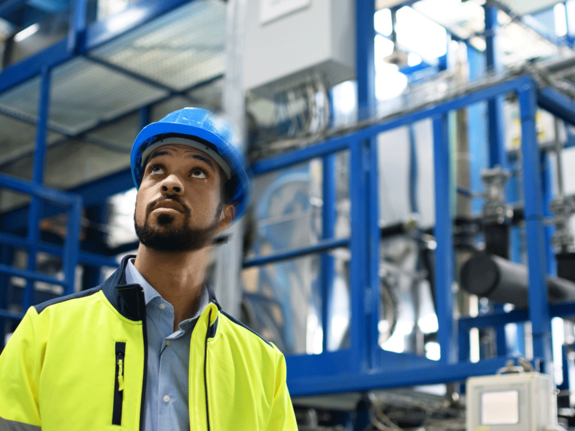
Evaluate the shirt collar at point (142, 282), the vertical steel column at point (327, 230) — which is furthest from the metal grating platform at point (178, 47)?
the shirt collar at point (142, 282)

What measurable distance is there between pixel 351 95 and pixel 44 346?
572 cm

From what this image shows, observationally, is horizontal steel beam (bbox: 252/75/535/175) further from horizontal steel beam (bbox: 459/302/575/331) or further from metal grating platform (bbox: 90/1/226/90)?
metal grating platform (bbox: 90/1/226/90)

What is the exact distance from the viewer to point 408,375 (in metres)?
4.08

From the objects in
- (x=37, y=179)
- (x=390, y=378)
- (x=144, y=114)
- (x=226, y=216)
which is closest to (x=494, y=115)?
(x=390, y=378)

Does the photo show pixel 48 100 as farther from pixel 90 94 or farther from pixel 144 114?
pixel 144 114

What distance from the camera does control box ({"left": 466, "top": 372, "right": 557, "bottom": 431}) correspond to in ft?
10.6

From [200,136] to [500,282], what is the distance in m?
3.06

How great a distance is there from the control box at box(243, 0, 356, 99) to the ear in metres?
3.47

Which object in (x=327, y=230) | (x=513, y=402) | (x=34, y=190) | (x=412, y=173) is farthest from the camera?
(x=412, y=173)

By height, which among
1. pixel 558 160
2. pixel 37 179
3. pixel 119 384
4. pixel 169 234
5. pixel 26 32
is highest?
pixel 26 32

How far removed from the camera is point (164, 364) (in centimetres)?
146

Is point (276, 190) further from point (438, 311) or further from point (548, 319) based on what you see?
point (548, 319)

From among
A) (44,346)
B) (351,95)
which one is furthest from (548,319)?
(351,95)

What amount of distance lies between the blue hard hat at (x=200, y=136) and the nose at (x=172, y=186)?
108 mm
